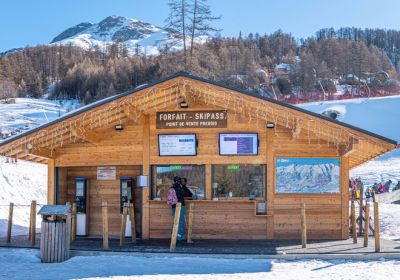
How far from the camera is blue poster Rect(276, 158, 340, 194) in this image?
538 inches

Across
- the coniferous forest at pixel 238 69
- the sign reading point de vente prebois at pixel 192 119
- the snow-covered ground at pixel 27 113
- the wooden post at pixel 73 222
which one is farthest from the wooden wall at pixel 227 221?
the coniferous forest at pixel 238 69

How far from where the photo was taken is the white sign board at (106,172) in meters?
15.2

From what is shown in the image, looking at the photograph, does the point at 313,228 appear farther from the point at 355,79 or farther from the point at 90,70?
the point at 90,70

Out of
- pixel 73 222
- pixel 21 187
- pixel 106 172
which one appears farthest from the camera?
pixel 21 187

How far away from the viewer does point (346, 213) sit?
44.5 ft

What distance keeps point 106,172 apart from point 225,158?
357 centimetres

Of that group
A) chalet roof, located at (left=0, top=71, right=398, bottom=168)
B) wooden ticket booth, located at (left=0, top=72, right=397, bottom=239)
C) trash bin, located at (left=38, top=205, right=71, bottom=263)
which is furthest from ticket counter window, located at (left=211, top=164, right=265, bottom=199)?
trash bin, located at (left=38, top=205, right=71, bottom=263)

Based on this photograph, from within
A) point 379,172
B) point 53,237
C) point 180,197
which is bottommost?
point 53,237

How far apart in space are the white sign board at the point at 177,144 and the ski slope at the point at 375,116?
30.7 meters

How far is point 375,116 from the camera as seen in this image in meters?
63.9

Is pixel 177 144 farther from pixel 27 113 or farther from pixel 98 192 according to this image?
pixel 27 113

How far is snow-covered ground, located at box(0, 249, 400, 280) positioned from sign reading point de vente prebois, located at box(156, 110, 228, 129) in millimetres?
3957

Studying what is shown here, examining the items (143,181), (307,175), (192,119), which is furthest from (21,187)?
(307,175)

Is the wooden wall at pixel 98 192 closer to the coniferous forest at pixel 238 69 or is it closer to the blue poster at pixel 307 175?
the blue poster at pixel 307 175
